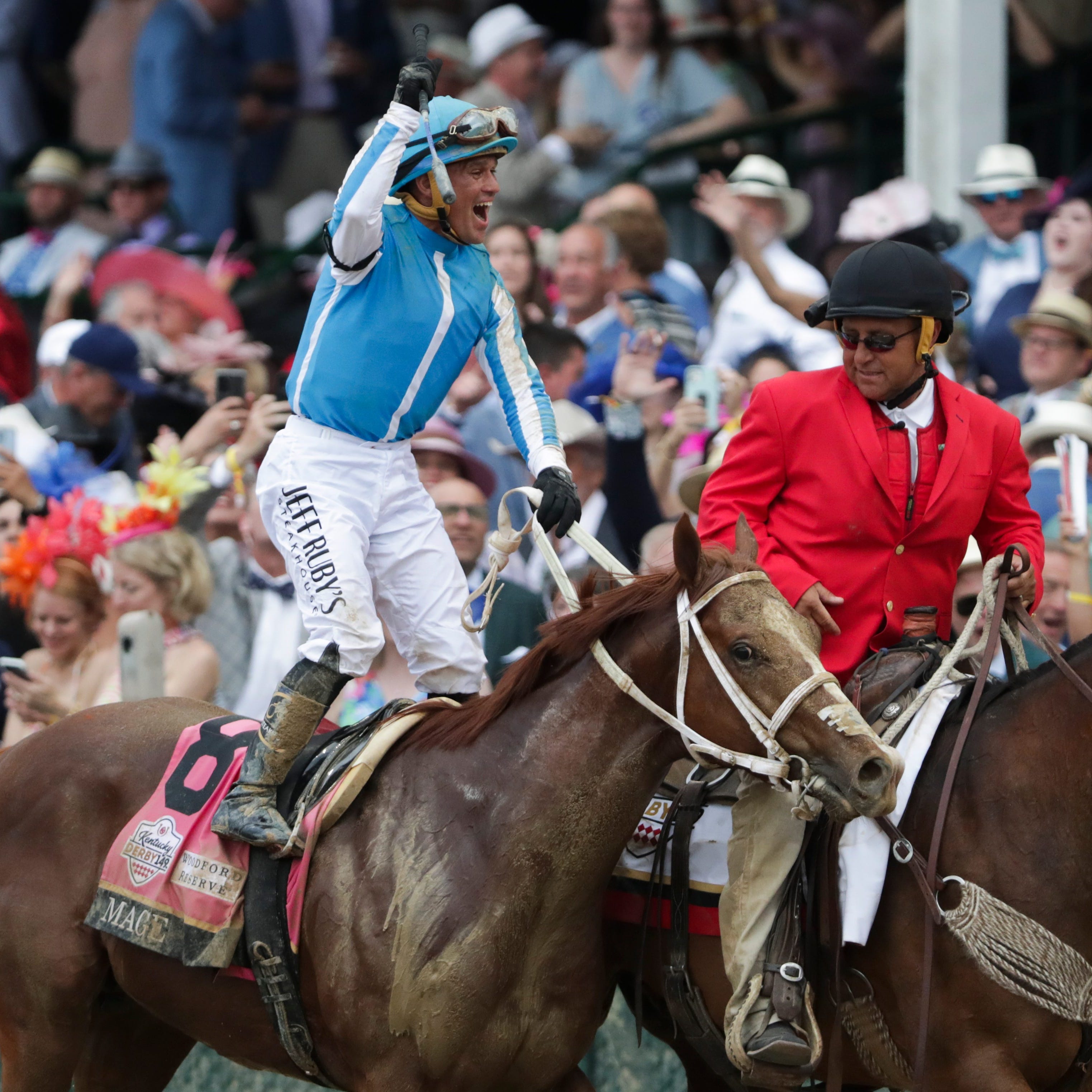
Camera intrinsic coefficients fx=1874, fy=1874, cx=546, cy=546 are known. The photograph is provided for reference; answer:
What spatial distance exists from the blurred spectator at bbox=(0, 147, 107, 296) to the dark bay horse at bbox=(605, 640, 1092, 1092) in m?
9.26

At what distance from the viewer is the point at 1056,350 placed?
26.6ft

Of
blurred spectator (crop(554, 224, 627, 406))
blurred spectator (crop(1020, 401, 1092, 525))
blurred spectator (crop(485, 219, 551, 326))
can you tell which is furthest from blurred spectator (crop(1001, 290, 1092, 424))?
blurred spectator (crop(485, 219, 551, 326))

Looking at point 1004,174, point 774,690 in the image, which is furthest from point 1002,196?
point 774,690

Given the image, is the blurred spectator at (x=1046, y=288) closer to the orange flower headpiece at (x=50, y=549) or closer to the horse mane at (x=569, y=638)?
the orange flower headpiece at (x=50, y=549)

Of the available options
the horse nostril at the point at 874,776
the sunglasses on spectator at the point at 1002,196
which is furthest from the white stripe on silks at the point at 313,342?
the sunglasses on spectator at the point at 1002,196

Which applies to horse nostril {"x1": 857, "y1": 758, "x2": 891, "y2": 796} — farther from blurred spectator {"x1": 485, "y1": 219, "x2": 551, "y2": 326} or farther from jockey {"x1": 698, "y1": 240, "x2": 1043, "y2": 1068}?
blurred spectator {"x1": 485, "y1": 219, "x2": 551, "y2": 326}

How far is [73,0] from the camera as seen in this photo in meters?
15.7

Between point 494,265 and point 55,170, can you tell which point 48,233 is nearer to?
point 55,170

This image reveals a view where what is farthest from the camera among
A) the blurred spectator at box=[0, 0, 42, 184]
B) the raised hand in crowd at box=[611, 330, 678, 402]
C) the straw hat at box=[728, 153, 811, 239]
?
the blurred spectator at box=[0, 0, 42, 184]

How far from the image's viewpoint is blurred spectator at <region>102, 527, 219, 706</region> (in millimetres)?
7156

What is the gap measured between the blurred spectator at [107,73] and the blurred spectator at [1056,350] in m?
8.38

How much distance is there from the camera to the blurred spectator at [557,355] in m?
8.82

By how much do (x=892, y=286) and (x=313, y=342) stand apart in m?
1.55

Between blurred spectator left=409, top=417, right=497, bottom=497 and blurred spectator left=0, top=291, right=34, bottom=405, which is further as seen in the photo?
blurred spectator left=0, top=291, right=34, bottom=405
